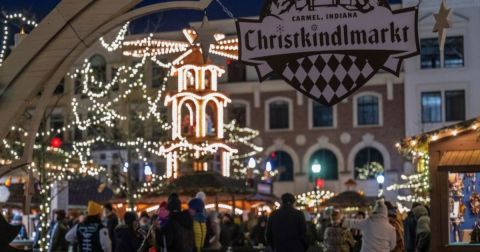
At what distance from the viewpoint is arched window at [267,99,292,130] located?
45.8 meters

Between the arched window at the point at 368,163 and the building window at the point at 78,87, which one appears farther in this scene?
the arched window at the point at 368,163

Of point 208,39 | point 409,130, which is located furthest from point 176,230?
point 409,130

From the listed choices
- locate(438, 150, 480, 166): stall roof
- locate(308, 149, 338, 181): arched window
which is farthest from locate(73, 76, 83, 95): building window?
locate(308, 149, 338, 181): arched window

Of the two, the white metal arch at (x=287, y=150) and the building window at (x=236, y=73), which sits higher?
the building window at (x=236, y=73)

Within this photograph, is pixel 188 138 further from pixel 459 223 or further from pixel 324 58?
pixel 324 58

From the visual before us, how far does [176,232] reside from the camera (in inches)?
494

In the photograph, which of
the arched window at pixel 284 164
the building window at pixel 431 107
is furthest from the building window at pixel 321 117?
the building window at pixel 431 107

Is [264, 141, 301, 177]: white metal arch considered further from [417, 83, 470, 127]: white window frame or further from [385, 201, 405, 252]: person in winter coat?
[385, 201, 405, 252]: person in winter coat

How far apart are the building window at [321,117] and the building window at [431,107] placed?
4674mm

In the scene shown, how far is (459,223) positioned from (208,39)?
9.55 m

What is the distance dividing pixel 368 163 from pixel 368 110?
8.64ft

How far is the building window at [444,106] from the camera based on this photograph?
1686 inches

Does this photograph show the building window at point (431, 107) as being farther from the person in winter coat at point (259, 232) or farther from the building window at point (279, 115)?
the person in winter coat at point (259, 232)

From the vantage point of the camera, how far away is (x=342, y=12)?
783cm
